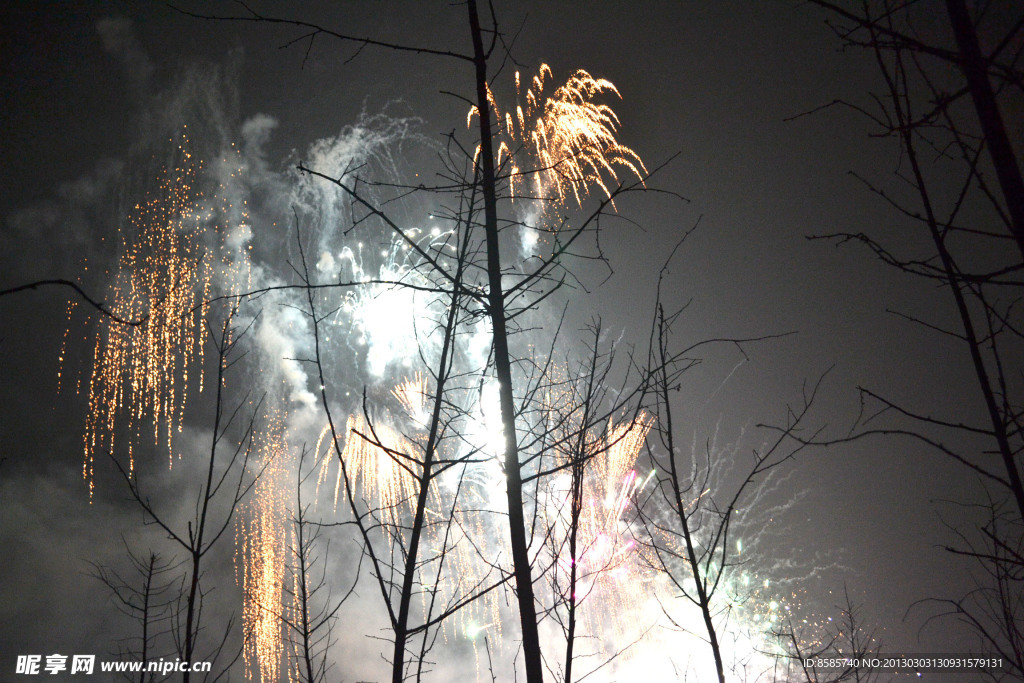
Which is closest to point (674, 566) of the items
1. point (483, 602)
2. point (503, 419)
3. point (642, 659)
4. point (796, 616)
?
point (796, 616)

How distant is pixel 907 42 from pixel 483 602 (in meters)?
41.0

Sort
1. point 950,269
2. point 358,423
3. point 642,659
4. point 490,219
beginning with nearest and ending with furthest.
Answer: point 950,269 → point 490,219 → point 358,423 → point 642,659

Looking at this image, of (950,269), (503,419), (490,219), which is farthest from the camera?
(490,219)

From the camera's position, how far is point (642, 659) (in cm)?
4362

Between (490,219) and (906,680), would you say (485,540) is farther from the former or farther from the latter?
(490,219)

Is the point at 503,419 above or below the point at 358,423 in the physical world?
below

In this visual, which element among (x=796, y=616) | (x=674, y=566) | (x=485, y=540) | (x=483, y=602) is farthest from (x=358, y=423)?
(x=796, y=616)

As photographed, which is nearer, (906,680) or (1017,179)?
(1017,179)

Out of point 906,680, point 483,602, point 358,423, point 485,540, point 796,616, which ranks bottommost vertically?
point 906,680

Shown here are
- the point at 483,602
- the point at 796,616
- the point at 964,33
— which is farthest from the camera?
the point at 483,602

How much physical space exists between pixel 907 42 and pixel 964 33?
0.18 meters

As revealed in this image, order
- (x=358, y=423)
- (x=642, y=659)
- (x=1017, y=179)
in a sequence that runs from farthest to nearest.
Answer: (x=642, y=659) → (x=358, y=423) → (x=1017, y=179)

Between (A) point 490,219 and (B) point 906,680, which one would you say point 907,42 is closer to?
(A) point 490,219

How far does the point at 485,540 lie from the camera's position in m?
35.5
